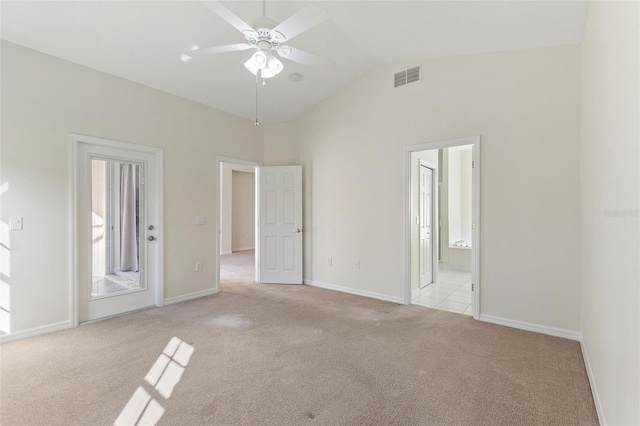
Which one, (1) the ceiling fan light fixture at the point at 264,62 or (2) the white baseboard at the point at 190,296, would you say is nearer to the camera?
(1) the ceiling fan light fixture at the point at 264,62

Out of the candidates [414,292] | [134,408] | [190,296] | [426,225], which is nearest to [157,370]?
[134,408]

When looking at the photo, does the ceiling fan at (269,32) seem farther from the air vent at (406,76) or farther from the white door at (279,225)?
the white door at (279,225)

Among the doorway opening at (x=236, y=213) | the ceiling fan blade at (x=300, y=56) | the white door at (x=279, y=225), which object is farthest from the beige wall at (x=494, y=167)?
the doorway opening at (x=236, y=213)

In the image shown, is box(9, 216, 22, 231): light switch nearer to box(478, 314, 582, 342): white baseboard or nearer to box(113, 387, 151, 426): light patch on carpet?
box(113, 387, 151, 426): light patch on carpet

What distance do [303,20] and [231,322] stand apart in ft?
10.1

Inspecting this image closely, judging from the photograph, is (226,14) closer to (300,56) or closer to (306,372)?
(300,56)

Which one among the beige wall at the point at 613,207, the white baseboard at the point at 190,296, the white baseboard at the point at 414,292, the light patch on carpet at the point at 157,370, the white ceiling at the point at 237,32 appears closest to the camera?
the beige wall at the point at 613,207

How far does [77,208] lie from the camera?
134 inches

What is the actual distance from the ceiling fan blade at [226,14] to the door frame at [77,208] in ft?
8.11

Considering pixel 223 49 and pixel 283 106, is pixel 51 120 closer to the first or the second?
pixel 223 49

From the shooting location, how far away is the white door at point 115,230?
3.52 meters

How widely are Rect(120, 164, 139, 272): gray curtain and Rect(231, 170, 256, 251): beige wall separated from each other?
18.9ft

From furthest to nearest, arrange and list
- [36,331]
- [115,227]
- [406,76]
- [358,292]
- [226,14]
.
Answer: [358,292], [406,76], [115,227], [36,331], [226,14]

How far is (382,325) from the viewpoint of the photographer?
3455 millimetres
